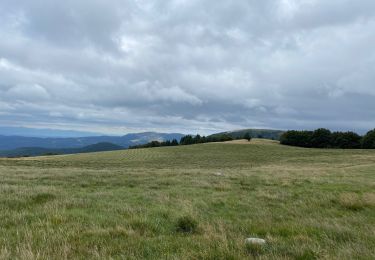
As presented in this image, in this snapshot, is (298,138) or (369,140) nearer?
(369,140)

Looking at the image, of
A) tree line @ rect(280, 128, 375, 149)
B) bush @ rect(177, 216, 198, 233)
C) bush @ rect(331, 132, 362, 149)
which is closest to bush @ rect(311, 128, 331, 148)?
tree line @ rect(280, 128, 375, 149)

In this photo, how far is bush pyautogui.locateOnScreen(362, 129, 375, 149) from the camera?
4317 inches

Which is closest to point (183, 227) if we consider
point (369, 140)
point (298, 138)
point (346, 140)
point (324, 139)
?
point (369, 140)

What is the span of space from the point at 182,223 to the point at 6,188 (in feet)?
30.0

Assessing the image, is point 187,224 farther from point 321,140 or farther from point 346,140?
point 321,140

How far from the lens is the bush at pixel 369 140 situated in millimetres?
109644

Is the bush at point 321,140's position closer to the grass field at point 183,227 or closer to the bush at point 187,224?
the grass field at point 183,227

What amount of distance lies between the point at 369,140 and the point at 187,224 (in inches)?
4723

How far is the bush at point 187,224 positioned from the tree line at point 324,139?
120 m

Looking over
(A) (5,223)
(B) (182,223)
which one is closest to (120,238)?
(B) (182,223)

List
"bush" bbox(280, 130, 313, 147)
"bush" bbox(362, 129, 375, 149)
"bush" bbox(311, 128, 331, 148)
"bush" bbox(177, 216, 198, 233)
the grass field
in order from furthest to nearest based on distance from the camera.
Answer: "bush" bbox(280, 130, 313, 147) → "bush" bbox(311, 128, 331, 148) → "bush" bbox(362, 129, 375, 149) → "bush" bbox(177, 216, 198, 233) → the grass field

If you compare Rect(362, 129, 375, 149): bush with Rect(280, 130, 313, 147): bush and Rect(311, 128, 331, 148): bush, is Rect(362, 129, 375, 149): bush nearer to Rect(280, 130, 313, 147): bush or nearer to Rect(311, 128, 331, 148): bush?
Rect(311, 128, 331, 148): bush

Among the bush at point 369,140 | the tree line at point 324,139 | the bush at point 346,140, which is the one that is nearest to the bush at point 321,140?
the tree line at point 324,139

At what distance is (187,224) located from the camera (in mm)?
7746
